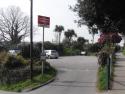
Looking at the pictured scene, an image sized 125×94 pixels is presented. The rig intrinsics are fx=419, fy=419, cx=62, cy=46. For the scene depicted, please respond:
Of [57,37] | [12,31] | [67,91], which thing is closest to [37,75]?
[67,91]

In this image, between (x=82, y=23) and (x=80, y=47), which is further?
(x=80, y=47)

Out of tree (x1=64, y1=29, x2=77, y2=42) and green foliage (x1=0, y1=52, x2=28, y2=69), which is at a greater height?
tree (x1=64, y1=29, x2=77, y2=42)

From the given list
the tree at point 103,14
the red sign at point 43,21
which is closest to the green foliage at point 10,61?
the red sign at point 43,21

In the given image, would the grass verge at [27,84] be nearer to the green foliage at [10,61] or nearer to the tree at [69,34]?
the green foliage at [10,61]

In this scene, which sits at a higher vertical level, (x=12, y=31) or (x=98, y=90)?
(x=12, y=31)

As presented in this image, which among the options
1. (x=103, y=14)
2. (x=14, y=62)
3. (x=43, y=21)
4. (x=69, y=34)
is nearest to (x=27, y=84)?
(x=43, y=21)

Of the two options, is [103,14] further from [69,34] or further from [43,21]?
[69,34]

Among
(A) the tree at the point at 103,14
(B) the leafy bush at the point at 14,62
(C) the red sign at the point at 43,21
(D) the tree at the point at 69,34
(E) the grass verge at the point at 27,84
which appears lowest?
(E) the grass verge at the point at 27,84

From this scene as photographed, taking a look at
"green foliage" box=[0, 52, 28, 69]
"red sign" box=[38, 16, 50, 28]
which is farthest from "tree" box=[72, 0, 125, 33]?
"green foliage" box=[0, 52, 28, 69]

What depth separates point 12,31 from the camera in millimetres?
90500

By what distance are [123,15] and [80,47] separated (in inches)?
3692

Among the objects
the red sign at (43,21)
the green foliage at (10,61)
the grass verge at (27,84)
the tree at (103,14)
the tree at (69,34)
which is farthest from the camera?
Result: the tree at (69,34)

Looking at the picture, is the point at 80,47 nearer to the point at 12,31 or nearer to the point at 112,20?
the point at 12,31

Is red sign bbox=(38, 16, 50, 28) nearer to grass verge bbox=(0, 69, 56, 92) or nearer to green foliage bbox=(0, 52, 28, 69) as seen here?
grass verge bbox=(0, 69, 56, 92)
